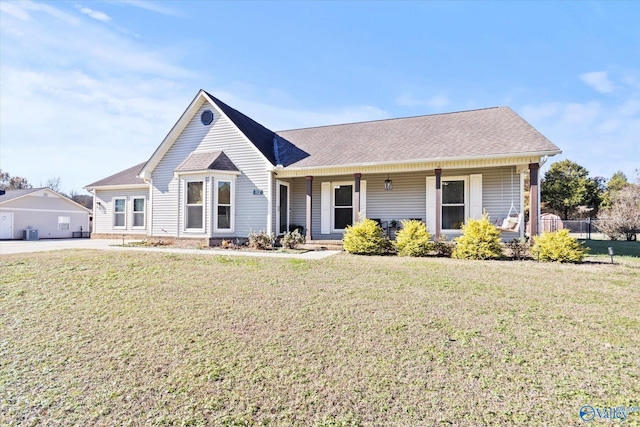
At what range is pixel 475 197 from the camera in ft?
39.0

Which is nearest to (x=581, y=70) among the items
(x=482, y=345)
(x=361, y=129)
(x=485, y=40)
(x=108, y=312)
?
(x=485, y=40)

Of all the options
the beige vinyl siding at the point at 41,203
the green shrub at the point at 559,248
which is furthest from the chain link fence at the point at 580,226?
the beige vinyl siding at the point at 41,203

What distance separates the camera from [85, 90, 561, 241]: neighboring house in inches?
451

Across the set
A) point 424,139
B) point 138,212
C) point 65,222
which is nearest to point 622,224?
point 424,139

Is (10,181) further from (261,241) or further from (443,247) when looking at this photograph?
(443,247)

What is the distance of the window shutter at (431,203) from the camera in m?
12.3

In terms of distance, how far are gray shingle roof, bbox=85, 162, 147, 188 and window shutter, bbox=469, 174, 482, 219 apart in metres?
15.4

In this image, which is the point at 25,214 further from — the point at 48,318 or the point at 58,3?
the point at 48,318

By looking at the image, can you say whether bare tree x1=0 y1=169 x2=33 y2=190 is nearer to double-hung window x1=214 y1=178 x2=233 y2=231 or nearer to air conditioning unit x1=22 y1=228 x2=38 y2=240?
air conditioning unit x1=22 y1=228 x2=38 y2=240

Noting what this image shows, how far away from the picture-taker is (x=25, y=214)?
922 inches

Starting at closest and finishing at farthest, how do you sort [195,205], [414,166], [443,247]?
[443,247] < [414,166] < [195,205]

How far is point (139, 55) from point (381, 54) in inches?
373

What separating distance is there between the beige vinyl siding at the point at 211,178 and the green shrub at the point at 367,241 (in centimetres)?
Answer: 417

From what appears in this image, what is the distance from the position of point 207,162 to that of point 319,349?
10.4 m
